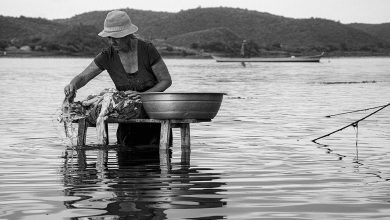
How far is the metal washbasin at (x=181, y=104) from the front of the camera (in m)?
9.74

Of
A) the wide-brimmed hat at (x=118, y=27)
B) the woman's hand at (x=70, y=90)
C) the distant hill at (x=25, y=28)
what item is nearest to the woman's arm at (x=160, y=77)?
the wide-brimmed hat at (x=118, y=27)

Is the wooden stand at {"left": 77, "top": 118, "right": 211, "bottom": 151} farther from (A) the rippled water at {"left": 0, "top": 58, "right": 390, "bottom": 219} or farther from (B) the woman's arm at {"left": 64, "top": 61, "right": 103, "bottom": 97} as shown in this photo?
(B) the woman's arm at {"left": 64, "top": 61, "right": 103, "bottom": 97}

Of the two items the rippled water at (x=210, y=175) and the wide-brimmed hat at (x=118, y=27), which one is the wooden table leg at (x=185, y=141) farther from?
the wide-brimmed hat at (x=118, y=27)

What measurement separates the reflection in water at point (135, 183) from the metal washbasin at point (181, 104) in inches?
19.1

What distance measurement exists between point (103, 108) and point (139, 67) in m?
0.61

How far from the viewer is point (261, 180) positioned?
320 inches

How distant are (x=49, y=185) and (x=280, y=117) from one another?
998cm

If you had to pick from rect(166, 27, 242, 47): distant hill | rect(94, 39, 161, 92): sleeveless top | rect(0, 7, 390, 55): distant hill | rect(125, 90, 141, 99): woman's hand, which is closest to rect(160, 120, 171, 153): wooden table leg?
rect(125, 90, 141, 99): woman's hand

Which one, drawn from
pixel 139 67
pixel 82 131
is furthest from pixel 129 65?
pixel 82 131

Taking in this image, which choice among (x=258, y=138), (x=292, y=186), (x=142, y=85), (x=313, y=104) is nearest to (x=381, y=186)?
(x=292, y=186)

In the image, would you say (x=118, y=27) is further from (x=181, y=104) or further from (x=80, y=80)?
(x=181, y=104)

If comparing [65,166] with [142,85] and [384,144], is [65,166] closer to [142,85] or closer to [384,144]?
[142,85]

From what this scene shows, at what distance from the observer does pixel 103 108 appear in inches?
400

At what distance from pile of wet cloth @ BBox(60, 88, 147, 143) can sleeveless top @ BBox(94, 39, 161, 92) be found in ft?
0.64
